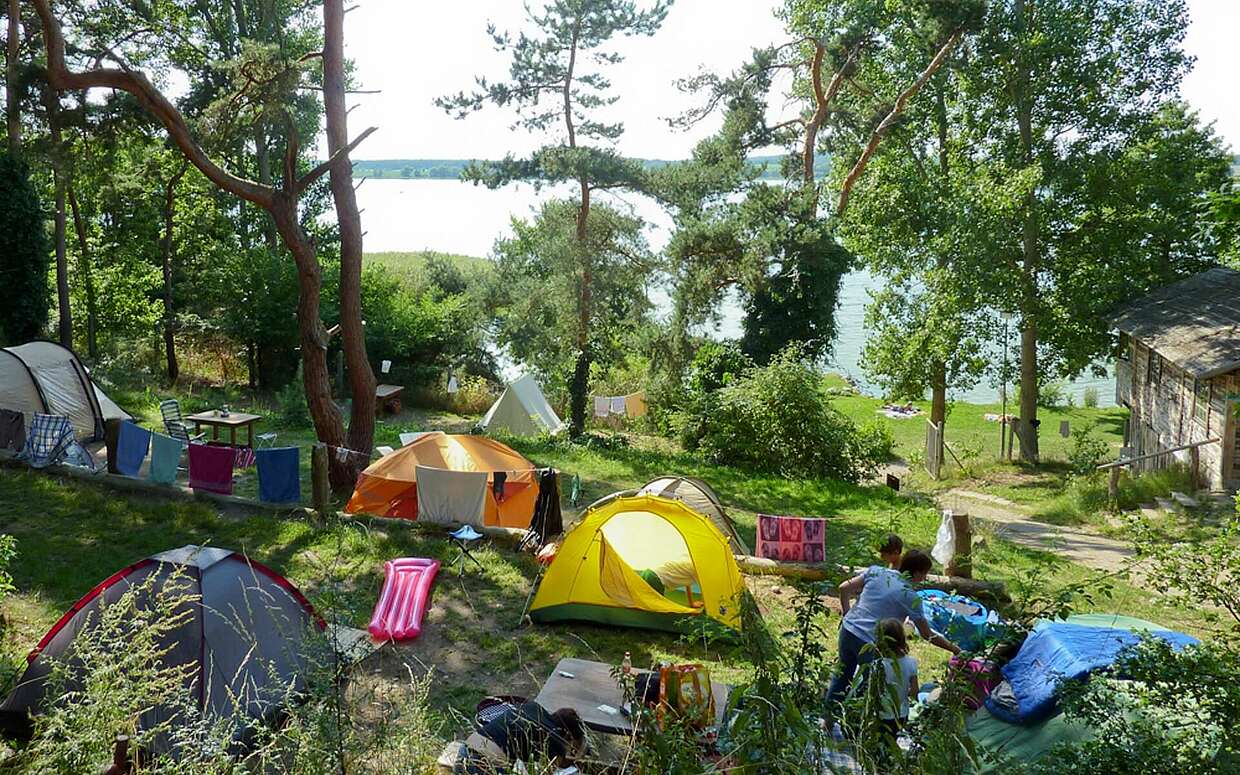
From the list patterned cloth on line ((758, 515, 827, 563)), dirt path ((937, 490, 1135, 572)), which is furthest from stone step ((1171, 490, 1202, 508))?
patterned cloth on line ((758, 515, 827, 563))

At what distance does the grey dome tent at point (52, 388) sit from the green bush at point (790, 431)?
1031 cm

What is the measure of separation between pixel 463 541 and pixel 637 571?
257 centimetres

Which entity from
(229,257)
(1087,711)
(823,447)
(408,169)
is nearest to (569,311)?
(823,447)

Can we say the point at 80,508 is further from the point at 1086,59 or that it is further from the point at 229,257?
the point at 1086,59

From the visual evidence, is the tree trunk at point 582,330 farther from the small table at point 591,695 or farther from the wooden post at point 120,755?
the wooden post at point 120,755

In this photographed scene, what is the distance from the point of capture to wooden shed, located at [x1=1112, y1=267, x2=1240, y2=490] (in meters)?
13.9

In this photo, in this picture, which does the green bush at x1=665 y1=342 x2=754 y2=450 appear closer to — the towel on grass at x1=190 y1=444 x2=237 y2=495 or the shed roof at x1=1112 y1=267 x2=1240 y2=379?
the shed roof at x1=1112 y1=267 x2=1240 y2=379

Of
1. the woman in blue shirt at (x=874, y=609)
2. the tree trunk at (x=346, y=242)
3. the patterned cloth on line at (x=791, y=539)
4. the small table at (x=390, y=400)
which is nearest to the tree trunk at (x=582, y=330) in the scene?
the small table at (x=390, y=400)

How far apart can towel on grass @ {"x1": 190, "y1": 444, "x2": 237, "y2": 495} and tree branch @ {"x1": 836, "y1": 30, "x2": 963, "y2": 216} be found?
17348 mm

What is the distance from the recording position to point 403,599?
329 inches

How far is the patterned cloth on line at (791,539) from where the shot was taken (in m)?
9.73

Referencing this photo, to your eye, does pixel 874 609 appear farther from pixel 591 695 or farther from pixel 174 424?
pixel 174 424

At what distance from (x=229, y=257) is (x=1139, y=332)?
71.3ft

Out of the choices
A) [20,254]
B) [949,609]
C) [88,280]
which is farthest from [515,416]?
[949,609]
